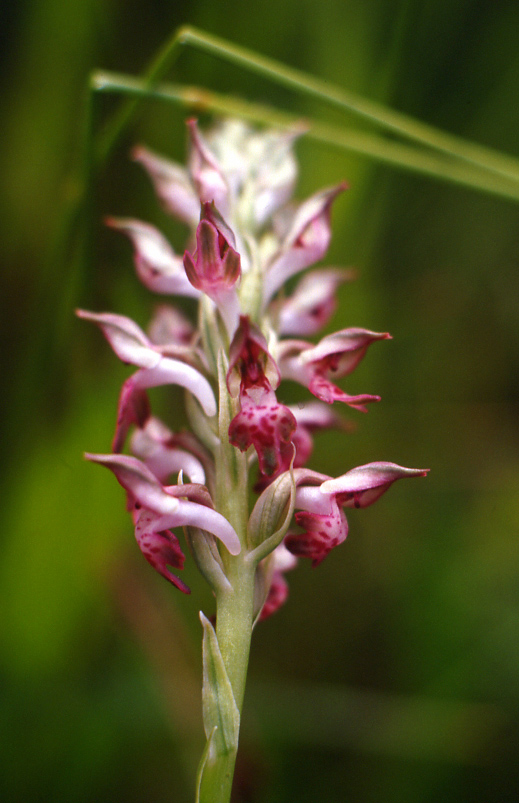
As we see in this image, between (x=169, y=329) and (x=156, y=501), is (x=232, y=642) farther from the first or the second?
(x=169, y=329)

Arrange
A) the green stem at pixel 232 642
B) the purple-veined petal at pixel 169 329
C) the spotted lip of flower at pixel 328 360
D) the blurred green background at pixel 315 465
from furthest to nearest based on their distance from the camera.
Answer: the blurred green background at pixel 315 465 < the purple-veined petal at pixel 169 329 < the spotted lip of flower at pixel 328 360 < the green stem at pixel 232 642

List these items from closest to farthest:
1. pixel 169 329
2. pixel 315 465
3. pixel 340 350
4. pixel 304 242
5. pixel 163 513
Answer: pixel 163 513, pixel 340 350, pixel 304 242, pixel 169 329, pixel 315 465

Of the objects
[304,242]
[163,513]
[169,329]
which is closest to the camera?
[163,513]

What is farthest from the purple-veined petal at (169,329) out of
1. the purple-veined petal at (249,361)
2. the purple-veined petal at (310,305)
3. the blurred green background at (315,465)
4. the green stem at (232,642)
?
the green stem at (232,642)

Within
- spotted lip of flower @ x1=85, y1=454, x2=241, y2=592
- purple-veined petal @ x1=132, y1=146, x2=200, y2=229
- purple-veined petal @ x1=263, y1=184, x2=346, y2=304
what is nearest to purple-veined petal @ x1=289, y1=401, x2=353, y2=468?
purple-veined petal @ x1=263, y1=184, x2=346, y2=304

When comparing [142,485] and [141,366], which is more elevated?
[141,366]

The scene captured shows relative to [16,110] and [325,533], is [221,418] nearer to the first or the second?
[325,533]

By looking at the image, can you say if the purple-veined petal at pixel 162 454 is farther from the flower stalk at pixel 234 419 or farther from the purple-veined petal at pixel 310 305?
the purple-veined petal at pixel 310 305

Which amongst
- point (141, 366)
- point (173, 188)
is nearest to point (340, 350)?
point (141, 366)
